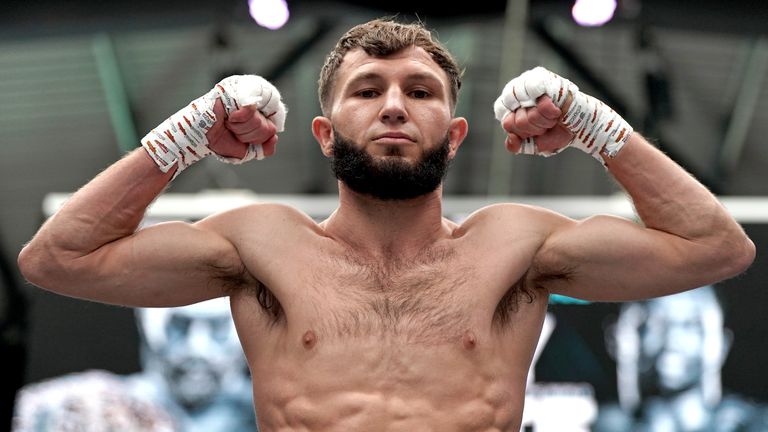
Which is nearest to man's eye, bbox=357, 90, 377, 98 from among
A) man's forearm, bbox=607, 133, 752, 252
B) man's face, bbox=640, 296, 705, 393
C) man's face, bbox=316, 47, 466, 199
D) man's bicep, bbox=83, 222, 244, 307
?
man's face, bbox=316, 47, 466, 199

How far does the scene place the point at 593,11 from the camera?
5629mm

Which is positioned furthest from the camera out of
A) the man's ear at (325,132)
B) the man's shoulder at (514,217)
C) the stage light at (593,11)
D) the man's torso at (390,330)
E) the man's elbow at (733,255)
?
the stage light at (593,11)

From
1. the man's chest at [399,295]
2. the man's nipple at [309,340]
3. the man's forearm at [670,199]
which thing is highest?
the man's forearm at [670,199]

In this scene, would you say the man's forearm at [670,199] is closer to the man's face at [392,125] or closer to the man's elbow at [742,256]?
the man's elbow at [742,256]

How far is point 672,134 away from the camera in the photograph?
6453 millimetres

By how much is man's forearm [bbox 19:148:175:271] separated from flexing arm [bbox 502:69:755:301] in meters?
0.89

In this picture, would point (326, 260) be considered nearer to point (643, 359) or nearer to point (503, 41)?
point (643, 359)

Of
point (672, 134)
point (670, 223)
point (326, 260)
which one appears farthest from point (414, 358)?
Result: point (672, 134)

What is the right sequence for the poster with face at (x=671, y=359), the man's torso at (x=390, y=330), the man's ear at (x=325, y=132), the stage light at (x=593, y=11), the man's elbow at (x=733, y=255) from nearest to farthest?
the man's torso at (x=390, y=330), the man's elbow at (x=733, y=255), the man's ear at (x=325, y=132), the poster with face at (x=671, y=359), the stage light at (x=593, y=11)

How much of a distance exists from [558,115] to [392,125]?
0.40m

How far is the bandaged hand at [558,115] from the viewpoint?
2.40 meters

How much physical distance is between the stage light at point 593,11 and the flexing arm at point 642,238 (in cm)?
331

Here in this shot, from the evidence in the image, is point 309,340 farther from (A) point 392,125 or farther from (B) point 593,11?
(B) point 593,11

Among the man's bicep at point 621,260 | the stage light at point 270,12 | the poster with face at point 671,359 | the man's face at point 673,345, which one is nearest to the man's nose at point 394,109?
the man's bicep at point 621,260
